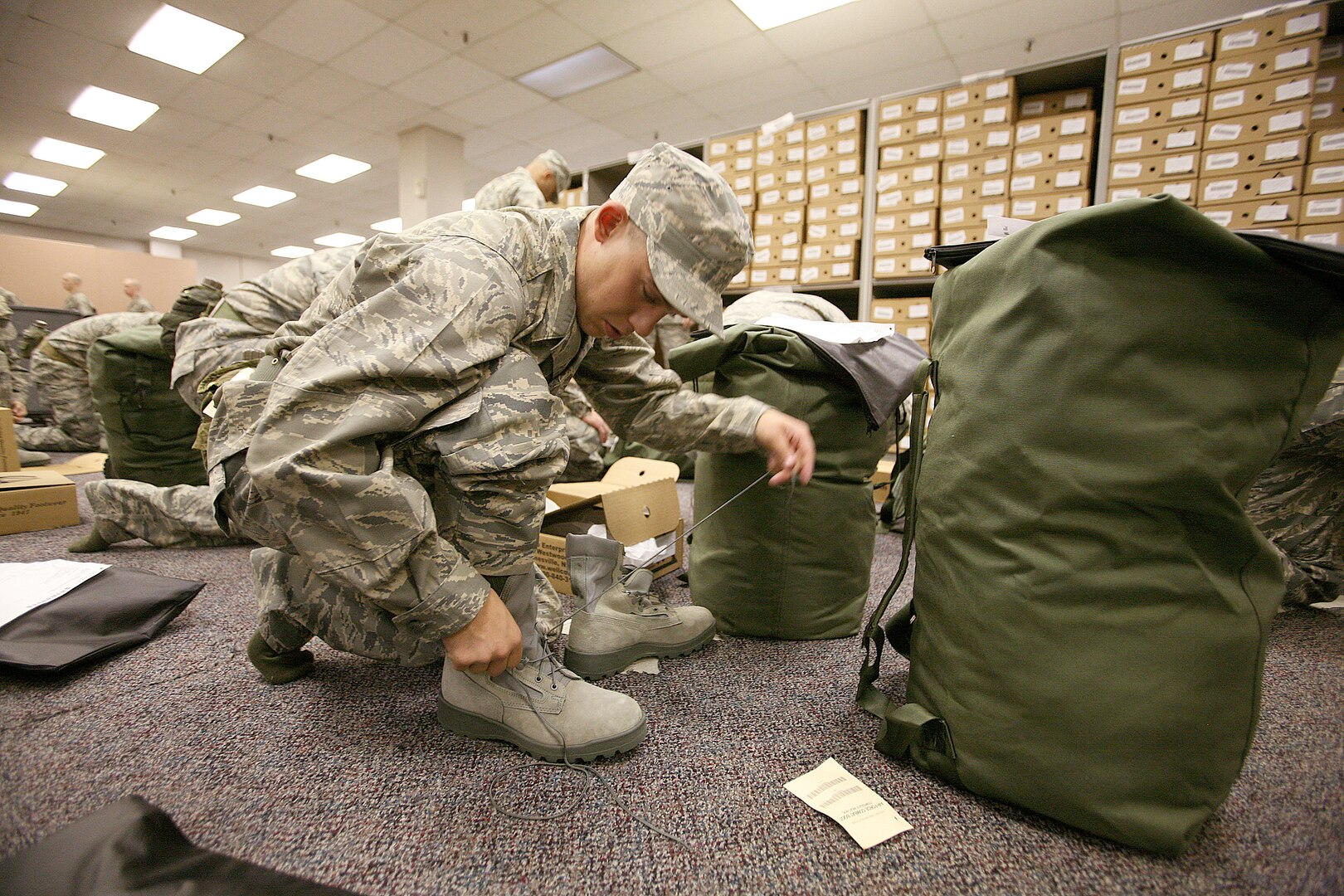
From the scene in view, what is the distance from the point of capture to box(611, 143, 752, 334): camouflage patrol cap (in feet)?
2.54

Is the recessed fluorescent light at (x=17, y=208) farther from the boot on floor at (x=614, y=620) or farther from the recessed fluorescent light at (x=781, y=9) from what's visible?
the boot on floor at (x=614, y=620)

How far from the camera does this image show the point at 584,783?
76cm

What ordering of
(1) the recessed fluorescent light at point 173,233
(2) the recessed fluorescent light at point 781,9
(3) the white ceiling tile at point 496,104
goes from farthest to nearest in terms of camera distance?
(1) the recessed fluorescent light at point 173,233 → (3) the white ceiling tile at point 496,104 → (2) the recessed fluorescent light at point 781,9

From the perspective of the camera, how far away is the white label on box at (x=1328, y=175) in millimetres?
2018

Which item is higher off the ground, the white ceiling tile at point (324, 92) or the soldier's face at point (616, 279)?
the white ceiling tile at point (324, 92)

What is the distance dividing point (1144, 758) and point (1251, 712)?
0.12m

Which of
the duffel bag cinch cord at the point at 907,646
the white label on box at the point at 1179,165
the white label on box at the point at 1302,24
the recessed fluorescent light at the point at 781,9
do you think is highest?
the recessed fluorescent light at the point at 781,9

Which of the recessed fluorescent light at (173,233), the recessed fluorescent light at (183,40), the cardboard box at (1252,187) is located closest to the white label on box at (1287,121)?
the cardboard box at (1252,187)

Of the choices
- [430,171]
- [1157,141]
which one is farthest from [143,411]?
[1157,141]

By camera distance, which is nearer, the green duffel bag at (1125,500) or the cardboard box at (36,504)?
the green duffel bag at (1125,500)

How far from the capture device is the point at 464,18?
333 centimetres

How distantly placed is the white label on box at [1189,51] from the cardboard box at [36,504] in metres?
4.24

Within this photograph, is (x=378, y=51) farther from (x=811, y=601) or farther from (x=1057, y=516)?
(x=1057, y=516)

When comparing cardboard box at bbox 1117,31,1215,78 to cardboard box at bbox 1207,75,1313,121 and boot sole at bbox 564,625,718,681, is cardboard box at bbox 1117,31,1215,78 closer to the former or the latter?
cardboard box at bbox 1207,75,1313,121
